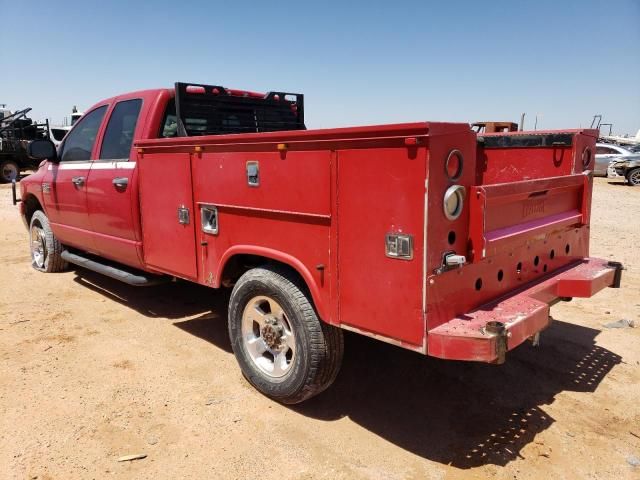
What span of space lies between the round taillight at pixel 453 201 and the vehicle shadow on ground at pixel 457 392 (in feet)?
4.59

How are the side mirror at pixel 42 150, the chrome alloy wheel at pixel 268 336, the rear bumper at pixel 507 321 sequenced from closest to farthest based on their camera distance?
the rear bumper at pixel 507 321 < the chrome alloy wheel at pixel 268 336 < the side mirror at pixel 42 150

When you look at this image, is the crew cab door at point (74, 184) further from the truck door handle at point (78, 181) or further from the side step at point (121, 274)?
the side step at point (121, 274)

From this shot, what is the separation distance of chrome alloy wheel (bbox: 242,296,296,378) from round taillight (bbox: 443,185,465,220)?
1.28 meters

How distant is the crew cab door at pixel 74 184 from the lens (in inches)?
212

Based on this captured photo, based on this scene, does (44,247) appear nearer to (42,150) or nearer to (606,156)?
(42,150)

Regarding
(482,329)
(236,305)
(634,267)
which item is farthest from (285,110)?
(634,267)

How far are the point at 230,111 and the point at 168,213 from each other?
1.41 metres

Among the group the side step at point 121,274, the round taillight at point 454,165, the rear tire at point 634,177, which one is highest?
the round taillight at point 454,165

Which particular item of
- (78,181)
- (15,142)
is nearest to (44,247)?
(78,181)

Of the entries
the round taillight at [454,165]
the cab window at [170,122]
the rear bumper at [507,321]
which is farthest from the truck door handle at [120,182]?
the rear bumper at [507,321]

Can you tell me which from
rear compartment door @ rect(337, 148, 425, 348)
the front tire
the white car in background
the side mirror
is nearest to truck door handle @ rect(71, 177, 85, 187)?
the side mirror

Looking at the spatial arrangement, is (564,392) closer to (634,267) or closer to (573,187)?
(573,187)

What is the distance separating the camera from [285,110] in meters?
5.63

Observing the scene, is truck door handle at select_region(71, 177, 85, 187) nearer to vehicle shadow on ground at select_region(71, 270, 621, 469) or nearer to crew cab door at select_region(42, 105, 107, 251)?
crew cab door at select_region(42, 105, 107, 251)
